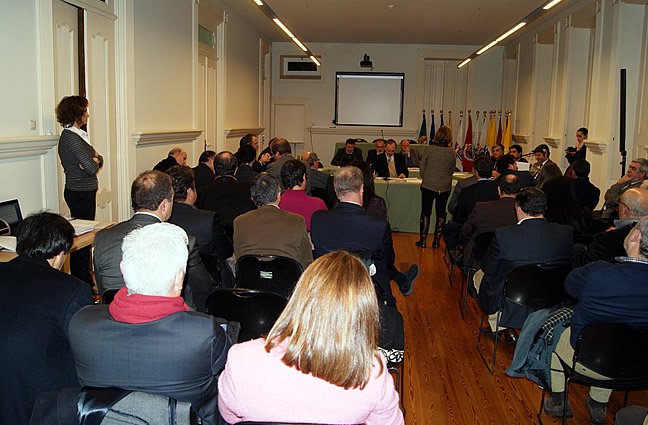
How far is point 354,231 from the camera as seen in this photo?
3.76m

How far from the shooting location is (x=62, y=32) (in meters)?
5.38

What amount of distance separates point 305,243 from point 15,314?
1876 mm

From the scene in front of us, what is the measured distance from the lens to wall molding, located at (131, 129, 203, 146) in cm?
687

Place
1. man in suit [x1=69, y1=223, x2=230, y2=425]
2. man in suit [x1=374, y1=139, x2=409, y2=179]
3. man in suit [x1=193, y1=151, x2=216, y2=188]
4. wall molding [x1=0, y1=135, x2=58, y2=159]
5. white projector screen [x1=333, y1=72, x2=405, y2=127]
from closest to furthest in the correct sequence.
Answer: man in suit [x1=69, y1=223, x2=230, y2=425] → wall molding [x1=0, y1=135, x2=58, y2=159] → man in suit [x1=193, y1=151, x2=216, y2=188] → man in suit [x1=374, y1=139, x2=409, y2=179] → white projector screen [x1=333, y1=72, x2=405, y2=127]

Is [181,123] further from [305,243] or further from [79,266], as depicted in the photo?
[305,243]

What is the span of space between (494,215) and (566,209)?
0.59 metres

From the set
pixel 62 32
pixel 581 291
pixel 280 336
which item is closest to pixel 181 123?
pixel 62 32

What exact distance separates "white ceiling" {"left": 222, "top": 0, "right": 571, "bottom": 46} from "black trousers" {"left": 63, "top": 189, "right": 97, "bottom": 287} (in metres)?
5.88

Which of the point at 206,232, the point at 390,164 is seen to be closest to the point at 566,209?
the point at 206,232

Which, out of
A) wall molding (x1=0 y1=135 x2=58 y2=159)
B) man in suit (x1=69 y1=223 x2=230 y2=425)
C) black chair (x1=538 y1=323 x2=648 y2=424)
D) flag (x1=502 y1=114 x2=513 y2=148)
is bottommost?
black chair (x1=538 y1=323 x2=648 y2=424)

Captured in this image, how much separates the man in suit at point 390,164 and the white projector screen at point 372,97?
6033 mm

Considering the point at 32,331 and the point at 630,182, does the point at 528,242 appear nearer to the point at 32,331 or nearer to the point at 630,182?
the point at 630,182

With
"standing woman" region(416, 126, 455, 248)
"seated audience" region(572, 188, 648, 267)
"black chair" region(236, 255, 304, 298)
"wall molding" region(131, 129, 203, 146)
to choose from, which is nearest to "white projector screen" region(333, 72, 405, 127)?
"wall molding" region(131, 129, 203, 146)

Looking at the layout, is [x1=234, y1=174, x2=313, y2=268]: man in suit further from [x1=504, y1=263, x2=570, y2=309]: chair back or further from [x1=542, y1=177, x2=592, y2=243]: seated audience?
[x1=542, y1=177, x2=592, y2=243]: seated audience
